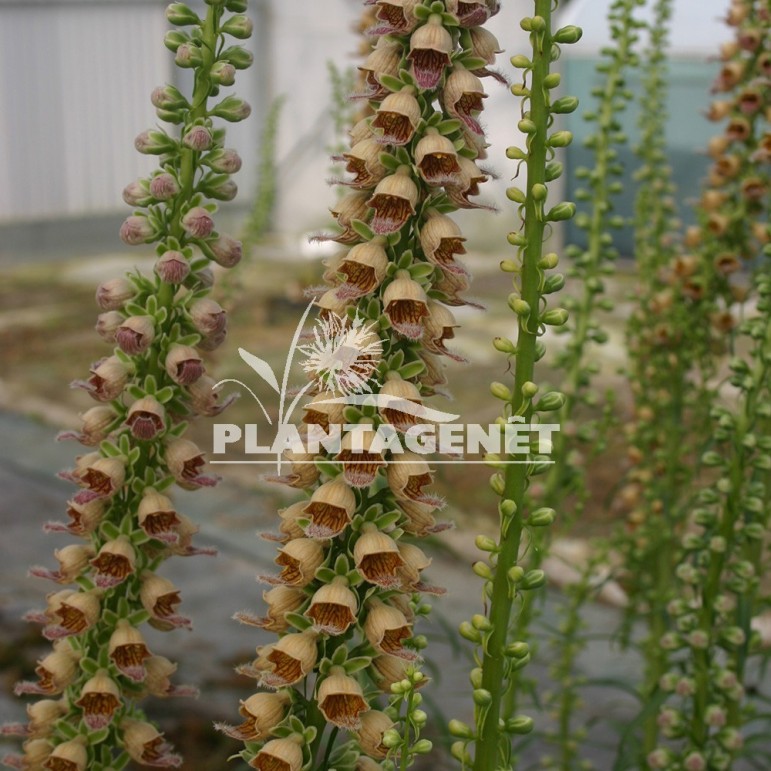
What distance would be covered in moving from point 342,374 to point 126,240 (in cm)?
35

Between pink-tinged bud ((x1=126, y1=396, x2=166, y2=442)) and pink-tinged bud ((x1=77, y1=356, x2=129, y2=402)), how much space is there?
1.2 inches

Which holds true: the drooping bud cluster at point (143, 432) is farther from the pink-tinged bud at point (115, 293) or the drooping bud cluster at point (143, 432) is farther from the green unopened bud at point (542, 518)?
the green unopened bud at point (542, 518)

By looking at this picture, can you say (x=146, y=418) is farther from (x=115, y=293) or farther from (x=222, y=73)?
(x=222, y=73)

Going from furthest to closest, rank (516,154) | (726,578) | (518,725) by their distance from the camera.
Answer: (726,578)
(518,725)
(516,154)

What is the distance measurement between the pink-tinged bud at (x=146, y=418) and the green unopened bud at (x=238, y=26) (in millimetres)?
376

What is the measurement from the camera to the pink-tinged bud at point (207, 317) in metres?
1.14

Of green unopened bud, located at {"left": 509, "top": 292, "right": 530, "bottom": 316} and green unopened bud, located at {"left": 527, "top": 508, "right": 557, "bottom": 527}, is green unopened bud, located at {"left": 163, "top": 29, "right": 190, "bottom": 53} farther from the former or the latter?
green unopened bud, located at {"left": 527, "top": 508, "right": 557, "bottom": 527}

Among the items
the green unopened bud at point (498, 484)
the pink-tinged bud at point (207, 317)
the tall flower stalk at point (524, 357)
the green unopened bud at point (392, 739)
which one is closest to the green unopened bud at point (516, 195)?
the tall flower stalk at point (524, 357)

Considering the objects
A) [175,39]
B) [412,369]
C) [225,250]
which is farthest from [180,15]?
[412,369]

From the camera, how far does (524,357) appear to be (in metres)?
0.97

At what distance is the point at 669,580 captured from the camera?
7.97 feet

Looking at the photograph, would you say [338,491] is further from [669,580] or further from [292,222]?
[292,222]

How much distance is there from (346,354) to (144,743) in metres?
0.49

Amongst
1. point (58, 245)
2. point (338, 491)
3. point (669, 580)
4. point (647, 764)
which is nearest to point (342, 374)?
point (338, 491)
